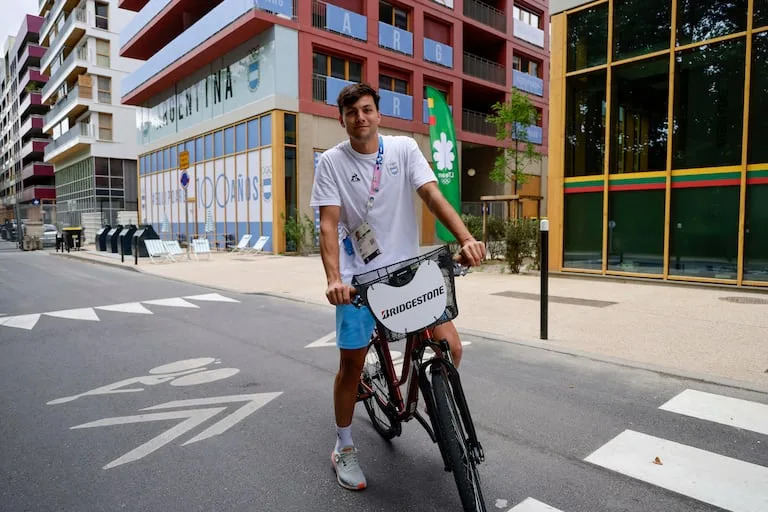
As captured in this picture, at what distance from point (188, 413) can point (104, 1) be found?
48.6 meters

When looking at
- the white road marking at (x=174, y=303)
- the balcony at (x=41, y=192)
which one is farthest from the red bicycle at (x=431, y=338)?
the balcony at (x=41, y=192)

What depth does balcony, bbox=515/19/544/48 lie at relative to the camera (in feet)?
106

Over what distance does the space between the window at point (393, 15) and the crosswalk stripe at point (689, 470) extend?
81.2ft

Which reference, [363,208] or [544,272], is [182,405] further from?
[544,272]

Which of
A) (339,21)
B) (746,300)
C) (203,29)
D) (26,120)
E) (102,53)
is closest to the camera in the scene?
(746,300)

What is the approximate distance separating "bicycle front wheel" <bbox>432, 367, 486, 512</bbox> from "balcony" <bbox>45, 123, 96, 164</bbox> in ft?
150

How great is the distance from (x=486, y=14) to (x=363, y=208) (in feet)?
101

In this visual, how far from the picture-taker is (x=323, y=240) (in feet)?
9.07

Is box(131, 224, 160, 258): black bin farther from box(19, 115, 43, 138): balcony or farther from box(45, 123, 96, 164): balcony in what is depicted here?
box(19, 115, 43, 138): balcony

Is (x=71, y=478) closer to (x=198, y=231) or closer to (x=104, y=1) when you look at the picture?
(x=198, y=231)

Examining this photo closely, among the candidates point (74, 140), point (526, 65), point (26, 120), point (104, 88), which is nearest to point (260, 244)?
point (526, 65)

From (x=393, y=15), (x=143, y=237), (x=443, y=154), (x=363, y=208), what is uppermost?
(x=393, y=15)

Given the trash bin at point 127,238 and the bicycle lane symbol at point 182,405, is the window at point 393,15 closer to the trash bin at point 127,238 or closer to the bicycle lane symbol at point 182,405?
the trash bin at point 127,238

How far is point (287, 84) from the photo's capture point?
843 inches
